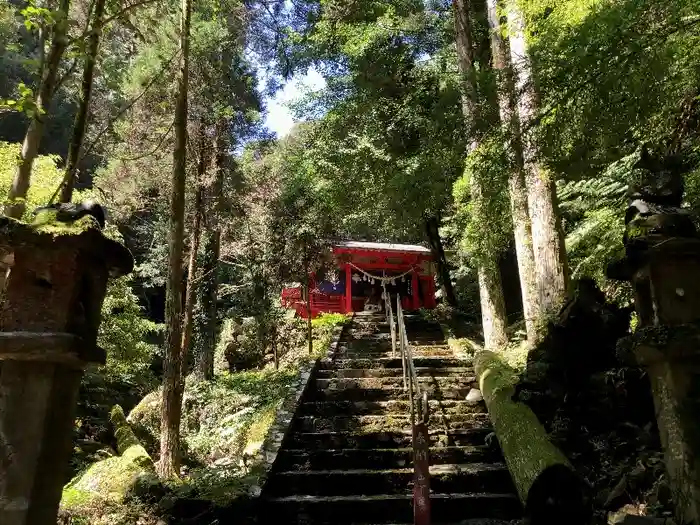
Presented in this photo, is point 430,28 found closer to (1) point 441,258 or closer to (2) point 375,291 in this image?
(1) point 441,258

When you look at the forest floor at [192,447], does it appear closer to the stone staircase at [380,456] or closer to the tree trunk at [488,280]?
the stone staircase at [380,456]

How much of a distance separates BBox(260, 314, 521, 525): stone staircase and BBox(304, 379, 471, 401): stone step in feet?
0.05

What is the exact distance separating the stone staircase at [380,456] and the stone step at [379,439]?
0.04 feet

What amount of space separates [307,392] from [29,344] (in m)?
5.36

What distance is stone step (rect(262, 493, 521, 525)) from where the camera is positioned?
190 inches

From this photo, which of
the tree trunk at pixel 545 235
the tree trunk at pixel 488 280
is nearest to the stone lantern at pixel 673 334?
the tree trunk at pixel 545 235

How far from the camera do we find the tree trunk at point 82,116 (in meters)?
4.83

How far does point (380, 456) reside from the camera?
5801mm

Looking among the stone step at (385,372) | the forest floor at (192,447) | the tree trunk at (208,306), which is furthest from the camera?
the tree trunk at (208,306)

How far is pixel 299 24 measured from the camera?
1691cm

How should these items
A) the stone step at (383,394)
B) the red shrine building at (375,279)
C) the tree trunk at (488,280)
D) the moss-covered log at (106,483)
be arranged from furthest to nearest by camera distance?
the red shrine building at (375,279)
the tree trunk at (488,280)
the stone step at (383,394)
the moss-covered log at (106,483)

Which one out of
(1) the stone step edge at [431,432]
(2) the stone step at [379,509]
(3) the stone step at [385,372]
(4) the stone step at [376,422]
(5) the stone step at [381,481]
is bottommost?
(2) the stone step at [379,509]

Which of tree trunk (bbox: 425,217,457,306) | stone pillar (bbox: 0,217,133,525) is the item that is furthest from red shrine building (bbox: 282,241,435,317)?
stone pillar (bbox: 0,217,133,525)

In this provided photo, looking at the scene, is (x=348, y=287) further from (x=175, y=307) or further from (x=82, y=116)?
(x=82, y=116)
